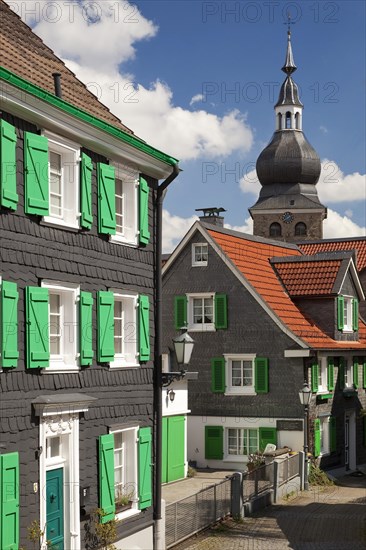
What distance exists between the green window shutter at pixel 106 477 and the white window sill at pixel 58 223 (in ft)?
12.7

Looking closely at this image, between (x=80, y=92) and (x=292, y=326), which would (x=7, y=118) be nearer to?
(x=80, y=92)

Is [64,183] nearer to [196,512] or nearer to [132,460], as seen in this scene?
[132,460]

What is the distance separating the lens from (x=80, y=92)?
19.7 metres

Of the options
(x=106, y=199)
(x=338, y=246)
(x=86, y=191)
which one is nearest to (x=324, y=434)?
(x=338, y=246)

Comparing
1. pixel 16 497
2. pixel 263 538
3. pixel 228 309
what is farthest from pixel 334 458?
pixel 16 497

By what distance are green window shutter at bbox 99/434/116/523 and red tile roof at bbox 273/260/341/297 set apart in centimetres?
1894

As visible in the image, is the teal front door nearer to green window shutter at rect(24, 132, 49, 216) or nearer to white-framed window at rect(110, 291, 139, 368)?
white-framed window at rect(110, 291, 139, 368)

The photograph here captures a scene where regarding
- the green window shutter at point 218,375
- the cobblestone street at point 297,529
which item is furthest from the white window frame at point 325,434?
the cobblestone street at point 297,529

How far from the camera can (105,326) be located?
17875 mm

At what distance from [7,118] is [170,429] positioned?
1646cm

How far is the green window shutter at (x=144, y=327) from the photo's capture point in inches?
765

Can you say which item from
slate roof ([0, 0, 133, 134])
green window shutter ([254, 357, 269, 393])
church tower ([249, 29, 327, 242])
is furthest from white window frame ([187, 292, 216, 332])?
church tower ([249, 29, 327, 242])

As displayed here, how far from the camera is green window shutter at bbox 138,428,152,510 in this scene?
62.9 feet

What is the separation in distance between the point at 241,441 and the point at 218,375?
7.92 ft
